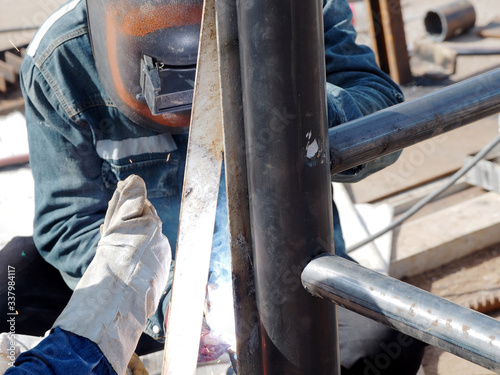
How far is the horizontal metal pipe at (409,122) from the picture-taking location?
0.78 metres

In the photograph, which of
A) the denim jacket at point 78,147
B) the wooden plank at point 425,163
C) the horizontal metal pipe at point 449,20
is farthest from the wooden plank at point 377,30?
the denim jacket at point 78,147

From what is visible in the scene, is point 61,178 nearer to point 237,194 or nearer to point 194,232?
point 194,232

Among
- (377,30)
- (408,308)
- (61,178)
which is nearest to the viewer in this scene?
(408,308)

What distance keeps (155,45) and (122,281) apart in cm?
60

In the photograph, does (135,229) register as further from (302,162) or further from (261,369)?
(302,162)

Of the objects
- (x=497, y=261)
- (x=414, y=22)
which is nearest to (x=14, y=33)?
(x=414, y=22)

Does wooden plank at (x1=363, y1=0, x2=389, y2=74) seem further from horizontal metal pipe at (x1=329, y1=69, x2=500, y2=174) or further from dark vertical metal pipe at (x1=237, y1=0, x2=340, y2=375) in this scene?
dark vertical metal pipe at (x1=237, y1=0, x2=340, y2=375)

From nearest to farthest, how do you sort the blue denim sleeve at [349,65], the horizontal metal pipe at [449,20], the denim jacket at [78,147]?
1. the denim jacket at [78,147]
2. the blue denim sleeve at [349,65]
3. the horizontal metal pipe at [449,20]

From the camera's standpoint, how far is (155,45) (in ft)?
4.82

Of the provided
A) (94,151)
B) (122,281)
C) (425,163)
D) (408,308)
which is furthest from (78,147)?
(425,163)

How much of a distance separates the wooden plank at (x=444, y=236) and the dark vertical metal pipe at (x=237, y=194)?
2107 millimetres

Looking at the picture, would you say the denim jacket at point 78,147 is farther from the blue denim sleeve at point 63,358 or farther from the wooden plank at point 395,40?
the wooden plank at point 395,40

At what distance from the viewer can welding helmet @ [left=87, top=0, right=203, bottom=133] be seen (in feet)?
4.67

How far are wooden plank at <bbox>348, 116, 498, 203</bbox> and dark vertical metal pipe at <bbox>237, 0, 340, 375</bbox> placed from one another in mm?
2661
